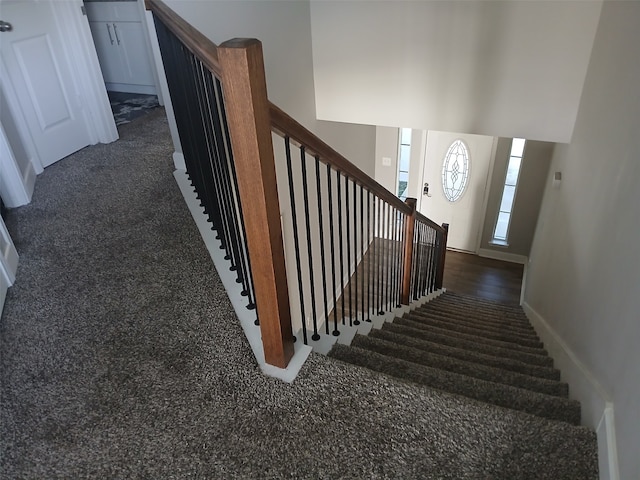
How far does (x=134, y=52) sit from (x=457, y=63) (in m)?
3.53

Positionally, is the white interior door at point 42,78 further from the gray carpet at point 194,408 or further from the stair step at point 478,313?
the stair step at point 478,313

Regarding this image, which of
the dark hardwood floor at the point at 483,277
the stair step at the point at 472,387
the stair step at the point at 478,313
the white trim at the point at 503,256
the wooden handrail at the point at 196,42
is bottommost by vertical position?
the dark hardwood floor at the point at 483,277

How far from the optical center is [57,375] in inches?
60.3

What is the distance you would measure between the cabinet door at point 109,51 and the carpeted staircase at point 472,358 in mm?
4256

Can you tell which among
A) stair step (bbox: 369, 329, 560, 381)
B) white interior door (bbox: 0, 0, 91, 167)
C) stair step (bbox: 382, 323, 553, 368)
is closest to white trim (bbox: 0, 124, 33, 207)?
white interior door (bbox: 0, 0, 91, 167)

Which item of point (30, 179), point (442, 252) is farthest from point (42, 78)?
point (442, 252)

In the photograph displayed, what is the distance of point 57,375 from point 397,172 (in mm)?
6011

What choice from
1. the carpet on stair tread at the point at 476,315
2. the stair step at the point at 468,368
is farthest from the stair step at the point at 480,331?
the stair step at the point at 468,368

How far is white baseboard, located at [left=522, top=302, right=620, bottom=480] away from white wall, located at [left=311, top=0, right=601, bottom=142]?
186cm

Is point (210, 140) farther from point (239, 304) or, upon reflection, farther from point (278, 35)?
point (278, 35)

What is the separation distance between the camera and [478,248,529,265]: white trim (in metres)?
6.66

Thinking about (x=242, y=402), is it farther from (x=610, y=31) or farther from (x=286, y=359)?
(x=610, y=31)

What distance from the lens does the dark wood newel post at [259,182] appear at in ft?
3.67

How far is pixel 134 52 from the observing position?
16.3 ft
